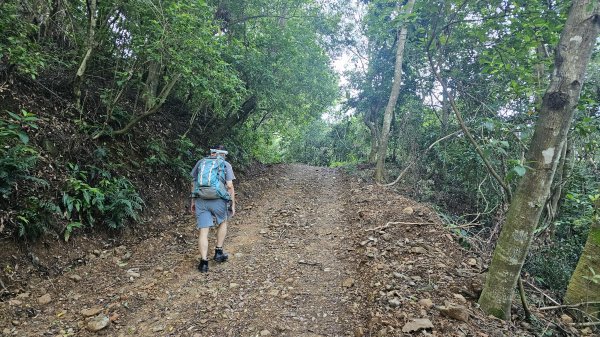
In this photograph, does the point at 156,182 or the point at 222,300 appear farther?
the point at 156,182

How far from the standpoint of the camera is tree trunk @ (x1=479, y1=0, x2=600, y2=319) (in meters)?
2.73

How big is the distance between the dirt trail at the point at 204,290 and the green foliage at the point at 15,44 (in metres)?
3.24

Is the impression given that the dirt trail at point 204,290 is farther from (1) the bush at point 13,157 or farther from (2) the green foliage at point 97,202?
Result: (1) the bush at point 13,157

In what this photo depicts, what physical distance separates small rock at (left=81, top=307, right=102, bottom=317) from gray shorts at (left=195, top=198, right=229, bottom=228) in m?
1.74

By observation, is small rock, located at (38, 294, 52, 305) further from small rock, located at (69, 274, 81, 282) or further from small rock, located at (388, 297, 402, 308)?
small rock, located at (388, 297, 402, 308)

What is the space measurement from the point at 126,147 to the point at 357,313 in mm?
6400

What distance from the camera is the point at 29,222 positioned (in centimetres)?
442

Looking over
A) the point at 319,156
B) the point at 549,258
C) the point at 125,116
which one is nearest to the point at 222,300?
the point at 125,116

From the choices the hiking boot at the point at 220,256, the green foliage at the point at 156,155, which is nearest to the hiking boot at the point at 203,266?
the hiking boot at the point at 220,256

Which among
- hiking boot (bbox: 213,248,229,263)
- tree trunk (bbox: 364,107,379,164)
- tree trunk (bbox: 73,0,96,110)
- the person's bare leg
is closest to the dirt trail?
hiking boot (bbox: 213,248,229,263)

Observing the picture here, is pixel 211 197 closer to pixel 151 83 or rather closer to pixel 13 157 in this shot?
pixel 13 157

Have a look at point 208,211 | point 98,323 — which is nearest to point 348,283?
point 208,211

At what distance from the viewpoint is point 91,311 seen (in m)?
3.78

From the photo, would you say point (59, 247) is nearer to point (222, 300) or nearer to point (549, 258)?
point (222, 300)
